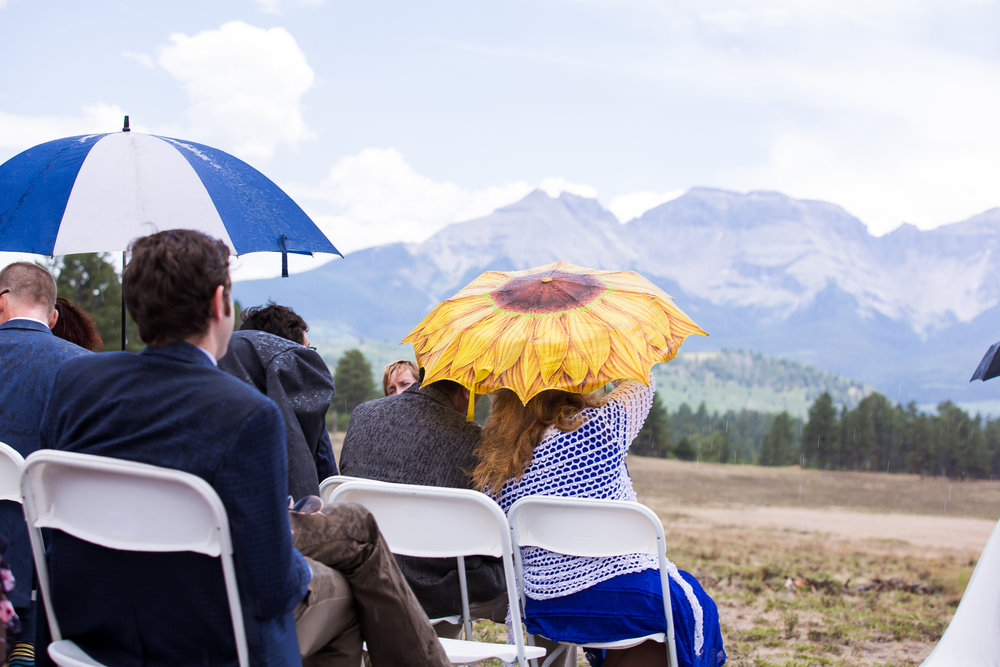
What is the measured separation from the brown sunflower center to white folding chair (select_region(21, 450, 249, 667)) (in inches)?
50.7

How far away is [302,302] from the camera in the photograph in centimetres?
11631

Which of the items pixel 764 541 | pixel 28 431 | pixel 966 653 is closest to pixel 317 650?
pixel 28 431

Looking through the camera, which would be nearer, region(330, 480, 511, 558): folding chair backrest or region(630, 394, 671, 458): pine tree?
region(330, 480, 511, 558): folding chair backrest

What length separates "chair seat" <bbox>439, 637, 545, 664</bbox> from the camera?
1988mm

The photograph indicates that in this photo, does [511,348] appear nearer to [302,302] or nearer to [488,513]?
[488,513]

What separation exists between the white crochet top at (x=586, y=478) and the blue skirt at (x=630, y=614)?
0.8 inches

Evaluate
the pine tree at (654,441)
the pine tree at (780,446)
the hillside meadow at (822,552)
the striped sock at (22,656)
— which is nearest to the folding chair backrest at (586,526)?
the striped sock at (22,656)

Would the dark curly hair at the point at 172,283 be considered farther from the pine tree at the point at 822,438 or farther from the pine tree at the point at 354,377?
the pine tree at the point at 822,438

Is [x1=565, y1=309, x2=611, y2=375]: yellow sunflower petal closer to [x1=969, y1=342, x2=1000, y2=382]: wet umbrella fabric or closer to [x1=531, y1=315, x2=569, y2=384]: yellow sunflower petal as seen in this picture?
[x1=531, y1=315, x2=569, y2=384]: yellow sunflower petal

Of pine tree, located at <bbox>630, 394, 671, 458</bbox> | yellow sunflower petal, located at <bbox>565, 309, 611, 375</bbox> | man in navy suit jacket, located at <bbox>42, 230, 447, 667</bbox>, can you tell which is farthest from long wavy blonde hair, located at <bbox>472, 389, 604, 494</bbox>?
pine tree, located at <bbox>630, 394, 671, 458</bbox>

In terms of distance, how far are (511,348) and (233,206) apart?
123 cm

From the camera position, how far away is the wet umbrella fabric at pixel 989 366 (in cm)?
320

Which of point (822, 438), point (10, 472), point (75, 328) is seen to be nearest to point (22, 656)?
point (10, 472)

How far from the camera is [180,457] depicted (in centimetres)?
144
